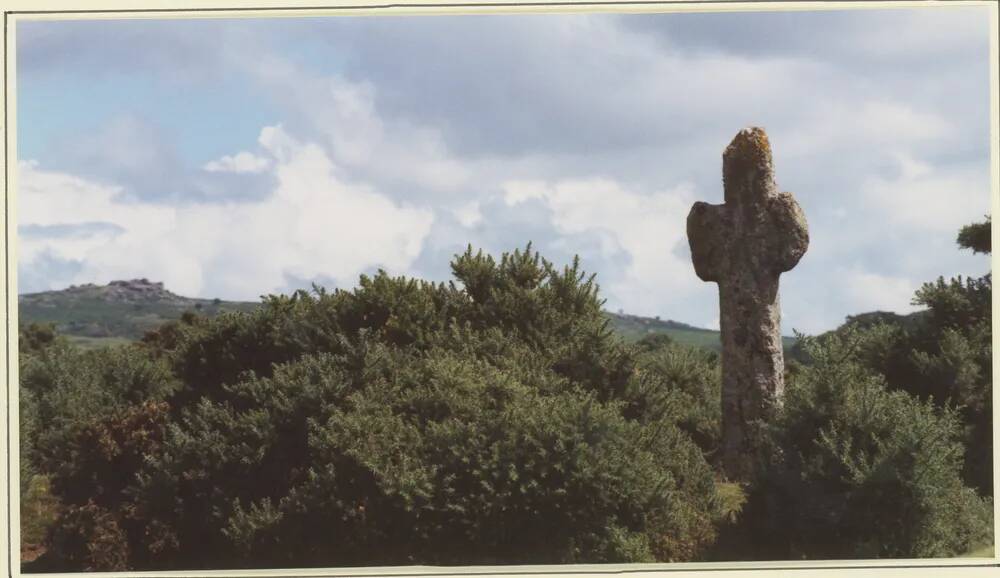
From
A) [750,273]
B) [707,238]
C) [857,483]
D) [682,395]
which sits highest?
[707,238]

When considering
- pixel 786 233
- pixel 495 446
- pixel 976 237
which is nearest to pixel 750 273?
pixel 786 233

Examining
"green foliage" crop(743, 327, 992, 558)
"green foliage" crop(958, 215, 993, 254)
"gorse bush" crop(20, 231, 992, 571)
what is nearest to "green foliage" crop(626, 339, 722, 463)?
"gorse bush" crop(20, 231, 992, 571)

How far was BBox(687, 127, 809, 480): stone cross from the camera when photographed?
2069 cm

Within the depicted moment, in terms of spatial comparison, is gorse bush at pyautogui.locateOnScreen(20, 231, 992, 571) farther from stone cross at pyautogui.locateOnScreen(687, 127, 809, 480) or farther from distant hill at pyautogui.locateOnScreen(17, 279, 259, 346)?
distant hill at pyautogui.locateOnScreen(17, 279, 259, 346)

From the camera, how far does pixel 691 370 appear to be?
28.7 m

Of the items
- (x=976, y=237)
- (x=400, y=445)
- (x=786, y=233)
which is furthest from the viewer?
(x=976, y=237)

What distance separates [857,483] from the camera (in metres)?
16.5

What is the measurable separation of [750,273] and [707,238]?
1.15m

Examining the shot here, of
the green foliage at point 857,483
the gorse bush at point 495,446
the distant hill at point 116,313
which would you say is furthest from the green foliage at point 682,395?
the distant hill at point 116,313

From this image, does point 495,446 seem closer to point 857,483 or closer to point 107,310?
point 857,483

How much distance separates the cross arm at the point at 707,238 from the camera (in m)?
21.0

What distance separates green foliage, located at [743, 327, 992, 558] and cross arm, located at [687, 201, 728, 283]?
12.6 ft

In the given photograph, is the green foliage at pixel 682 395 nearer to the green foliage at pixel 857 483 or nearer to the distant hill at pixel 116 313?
the green foliage at pixel 857 483

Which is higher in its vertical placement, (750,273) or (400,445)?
(750,273)
